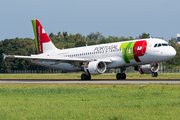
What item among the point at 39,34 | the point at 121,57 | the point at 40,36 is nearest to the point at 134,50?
the point at 121,57

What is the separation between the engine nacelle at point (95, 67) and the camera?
118 ft

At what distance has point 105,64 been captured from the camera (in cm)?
3712

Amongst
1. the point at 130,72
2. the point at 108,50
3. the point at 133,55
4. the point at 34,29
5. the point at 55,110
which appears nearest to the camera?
the point at 55,110

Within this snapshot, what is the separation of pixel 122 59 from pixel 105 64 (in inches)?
87.2

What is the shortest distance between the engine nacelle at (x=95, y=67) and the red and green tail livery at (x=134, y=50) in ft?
9.79

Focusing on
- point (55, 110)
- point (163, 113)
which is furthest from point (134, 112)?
point (55, 110)

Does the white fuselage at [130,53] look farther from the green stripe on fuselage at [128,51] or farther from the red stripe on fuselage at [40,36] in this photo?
the red stripe on fuselage at [40,36]

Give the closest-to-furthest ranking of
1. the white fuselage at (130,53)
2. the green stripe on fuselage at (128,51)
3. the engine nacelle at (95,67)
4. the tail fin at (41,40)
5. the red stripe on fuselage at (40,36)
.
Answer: the white fuselage at (130,53) → the green stripe on fuselage at (128,51) → the engine nacelle at (95,67) → the tail fin at (41,40) → the red stripe on fuselage at (40,36)

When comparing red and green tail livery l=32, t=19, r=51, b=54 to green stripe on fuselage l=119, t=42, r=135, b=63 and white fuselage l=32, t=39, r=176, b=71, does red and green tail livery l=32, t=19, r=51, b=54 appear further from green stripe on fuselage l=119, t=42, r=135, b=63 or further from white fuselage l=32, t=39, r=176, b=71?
green stripe on fuselage l=119, t=42, r=135, b=63

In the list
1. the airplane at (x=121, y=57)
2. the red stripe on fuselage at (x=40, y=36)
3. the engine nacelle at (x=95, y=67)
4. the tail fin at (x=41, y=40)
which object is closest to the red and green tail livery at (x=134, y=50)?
the airplane at (x=121, y=57)

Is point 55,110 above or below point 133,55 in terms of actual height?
below

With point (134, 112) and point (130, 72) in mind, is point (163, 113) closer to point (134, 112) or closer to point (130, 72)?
point (134, 112)

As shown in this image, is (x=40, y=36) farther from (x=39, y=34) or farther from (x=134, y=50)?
(x=134, y=50)

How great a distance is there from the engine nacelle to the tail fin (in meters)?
12.5
